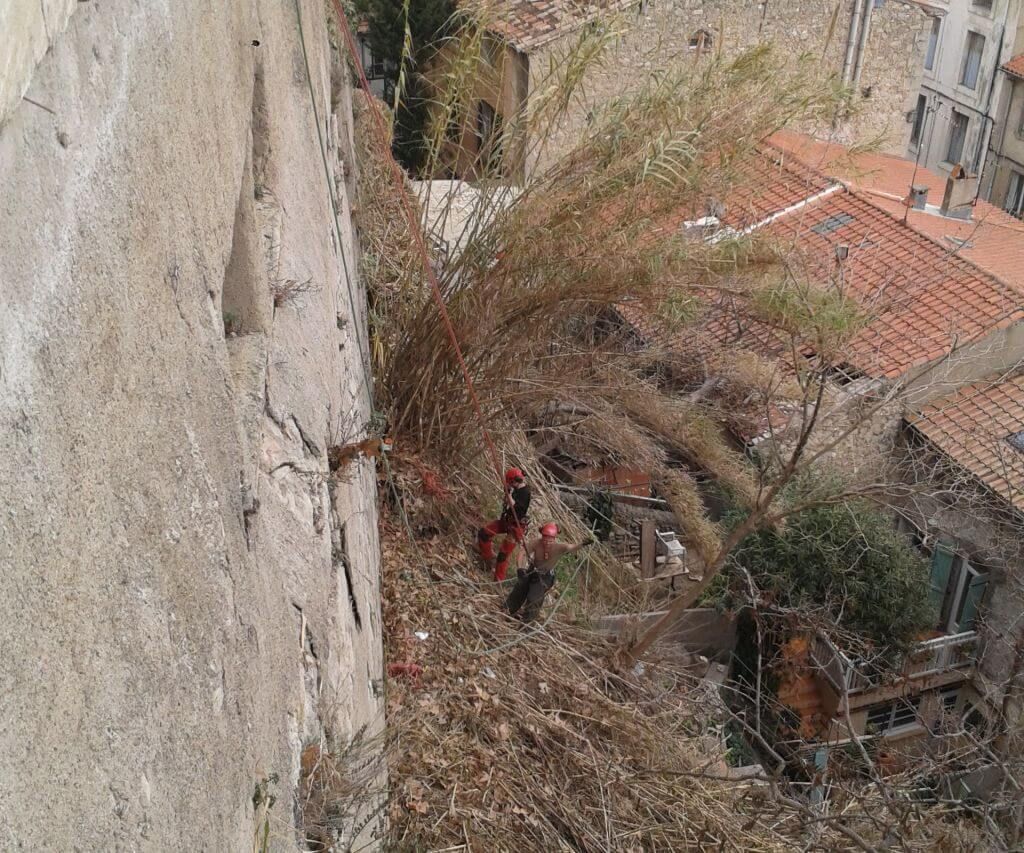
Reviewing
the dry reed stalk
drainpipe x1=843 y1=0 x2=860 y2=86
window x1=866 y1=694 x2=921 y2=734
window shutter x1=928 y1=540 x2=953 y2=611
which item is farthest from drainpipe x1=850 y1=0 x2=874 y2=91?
the dry reed stalk

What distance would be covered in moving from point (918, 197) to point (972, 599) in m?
3.56

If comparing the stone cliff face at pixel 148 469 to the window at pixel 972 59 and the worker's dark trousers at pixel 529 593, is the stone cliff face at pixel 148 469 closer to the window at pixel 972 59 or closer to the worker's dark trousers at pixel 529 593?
the worker's dark trousers at pixel 529 593

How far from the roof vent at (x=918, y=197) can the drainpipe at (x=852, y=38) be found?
6.32ft

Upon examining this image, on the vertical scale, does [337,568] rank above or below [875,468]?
above

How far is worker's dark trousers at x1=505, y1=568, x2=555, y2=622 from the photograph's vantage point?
401 centimetres

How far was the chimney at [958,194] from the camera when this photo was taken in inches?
374

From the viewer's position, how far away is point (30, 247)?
0.75 m

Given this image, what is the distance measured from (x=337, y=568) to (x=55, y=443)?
61.1 inches

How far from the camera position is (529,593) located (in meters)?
4.06

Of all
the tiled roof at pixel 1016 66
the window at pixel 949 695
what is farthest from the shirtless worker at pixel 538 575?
the tiled roof at pixel 1016 66

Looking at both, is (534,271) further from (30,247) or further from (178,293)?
(30,247)

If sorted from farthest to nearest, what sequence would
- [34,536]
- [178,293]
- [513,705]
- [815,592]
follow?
[815,592]
[513,705]
[178,293]
[34,536]

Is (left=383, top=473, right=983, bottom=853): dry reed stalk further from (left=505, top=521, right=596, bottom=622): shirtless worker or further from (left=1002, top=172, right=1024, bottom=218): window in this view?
(left=1002, top=172, right=1024, bottom=218): window

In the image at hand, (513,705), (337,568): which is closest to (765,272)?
(513,705)
